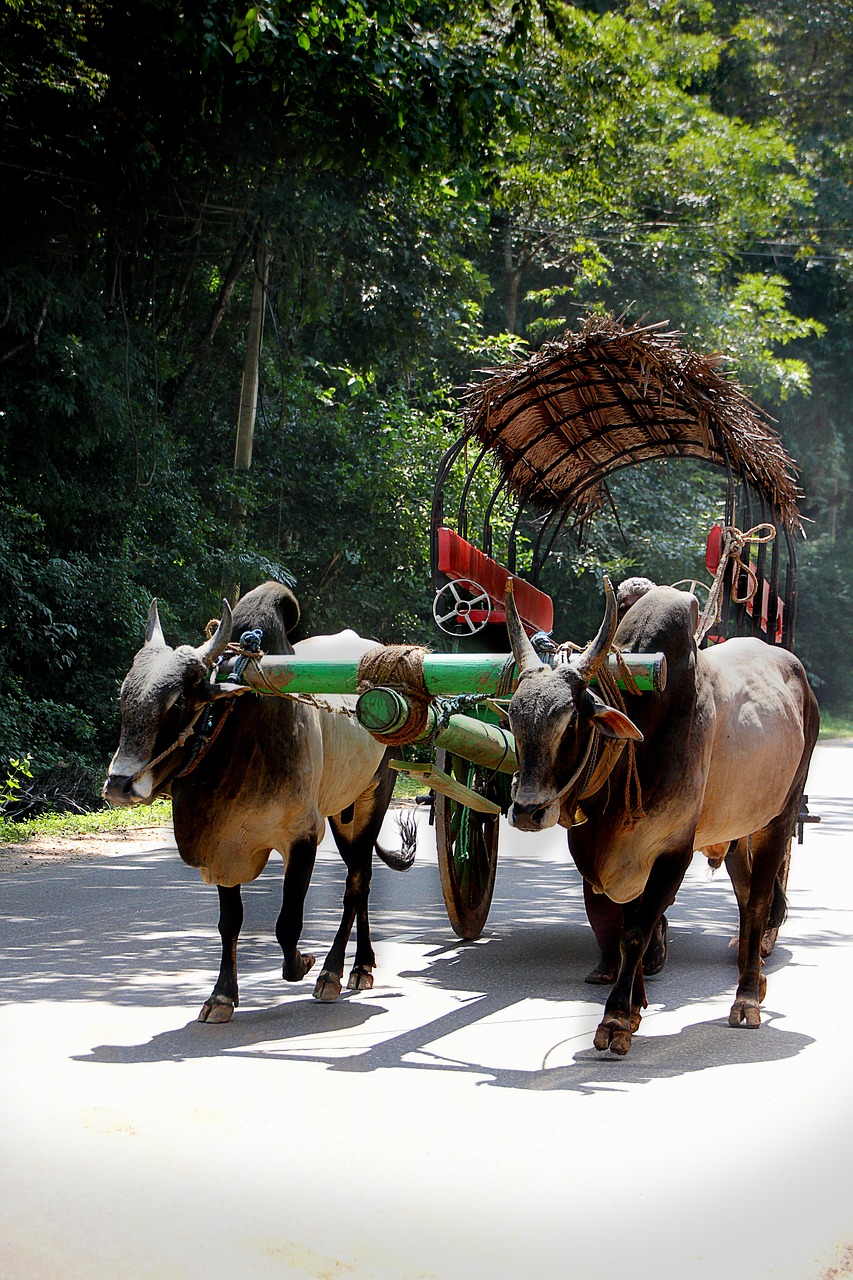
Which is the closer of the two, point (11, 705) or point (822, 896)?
point (822, 896)

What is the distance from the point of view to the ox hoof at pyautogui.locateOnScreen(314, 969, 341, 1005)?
216 inches

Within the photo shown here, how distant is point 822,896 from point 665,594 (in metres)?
4.67

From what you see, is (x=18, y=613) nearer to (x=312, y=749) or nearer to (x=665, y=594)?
(x=312, y=749)

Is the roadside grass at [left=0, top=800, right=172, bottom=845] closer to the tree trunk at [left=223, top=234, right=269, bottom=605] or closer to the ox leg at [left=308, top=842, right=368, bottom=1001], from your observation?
the tree trunk at [left=223, top=234, right=269, bottom=605]

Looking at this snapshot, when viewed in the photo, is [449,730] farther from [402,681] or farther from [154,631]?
[154,631]

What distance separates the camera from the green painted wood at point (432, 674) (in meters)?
4.60

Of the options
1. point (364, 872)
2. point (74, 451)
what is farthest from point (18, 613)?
point (364, 872)

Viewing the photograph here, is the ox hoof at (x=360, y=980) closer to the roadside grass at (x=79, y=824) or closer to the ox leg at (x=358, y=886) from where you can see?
the ox leg at (x=358, y=886)

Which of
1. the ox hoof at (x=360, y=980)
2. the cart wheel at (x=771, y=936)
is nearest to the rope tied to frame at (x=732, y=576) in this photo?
the cart wheel at (x=771, y=936)

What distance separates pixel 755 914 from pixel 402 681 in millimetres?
2016

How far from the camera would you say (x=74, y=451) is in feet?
43.0

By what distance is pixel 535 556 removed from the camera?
855 cm

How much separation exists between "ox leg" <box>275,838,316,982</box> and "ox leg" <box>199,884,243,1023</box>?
0.21 metres

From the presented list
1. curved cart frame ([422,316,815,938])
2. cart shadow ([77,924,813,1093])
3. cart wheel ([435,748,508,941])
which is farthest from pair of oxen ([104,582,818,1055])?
curved cart frame ([422,316,815,938])
